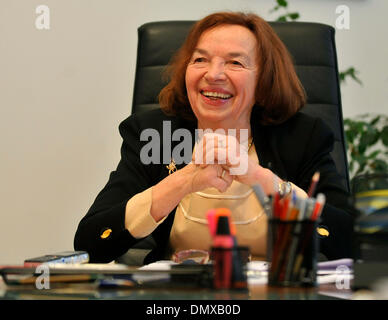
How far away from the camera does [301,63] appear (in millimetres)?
1906

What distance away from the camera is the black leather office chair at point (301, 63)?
1.89m

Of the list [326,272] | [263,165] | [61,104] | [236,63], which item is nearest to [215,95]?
[236,63]

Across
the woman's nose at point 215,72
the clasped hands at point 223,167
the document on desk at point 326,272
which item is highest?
the woman's nose at point 215,72

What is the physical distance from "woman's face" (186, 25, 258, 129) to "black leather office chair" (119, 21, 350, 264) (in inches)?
11.6

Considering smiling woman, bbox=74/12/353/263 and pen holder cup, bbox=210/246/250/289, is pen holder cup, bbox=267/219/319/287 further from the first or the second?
smiling woman, bbox=74/12/353/263

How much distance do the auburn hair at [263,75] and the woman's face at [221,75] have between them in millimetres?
39

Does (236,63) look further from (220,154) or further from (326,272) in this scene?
(326,272)

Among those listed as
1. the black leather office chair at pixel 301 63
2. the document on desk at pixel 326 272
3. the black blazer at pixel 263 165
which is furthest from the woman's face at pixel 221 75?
the document on desk at pixel 326 272

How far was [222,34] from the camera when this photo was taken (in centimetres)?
161

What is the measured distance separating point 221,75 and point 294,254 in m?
0.82

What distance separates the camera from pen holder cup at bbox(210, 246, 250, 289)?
790 mm

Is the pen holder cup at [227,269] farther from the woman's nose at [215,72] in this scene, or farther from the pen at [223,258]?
the woman's nose at [215,72]

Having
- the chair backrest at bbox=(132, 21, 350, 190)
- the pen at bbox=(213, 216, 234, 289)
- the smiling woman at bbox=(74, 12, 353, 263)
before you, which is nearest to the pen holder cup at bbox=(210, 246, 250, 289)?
the pen at bbox=(213, 216, 234, 289)
